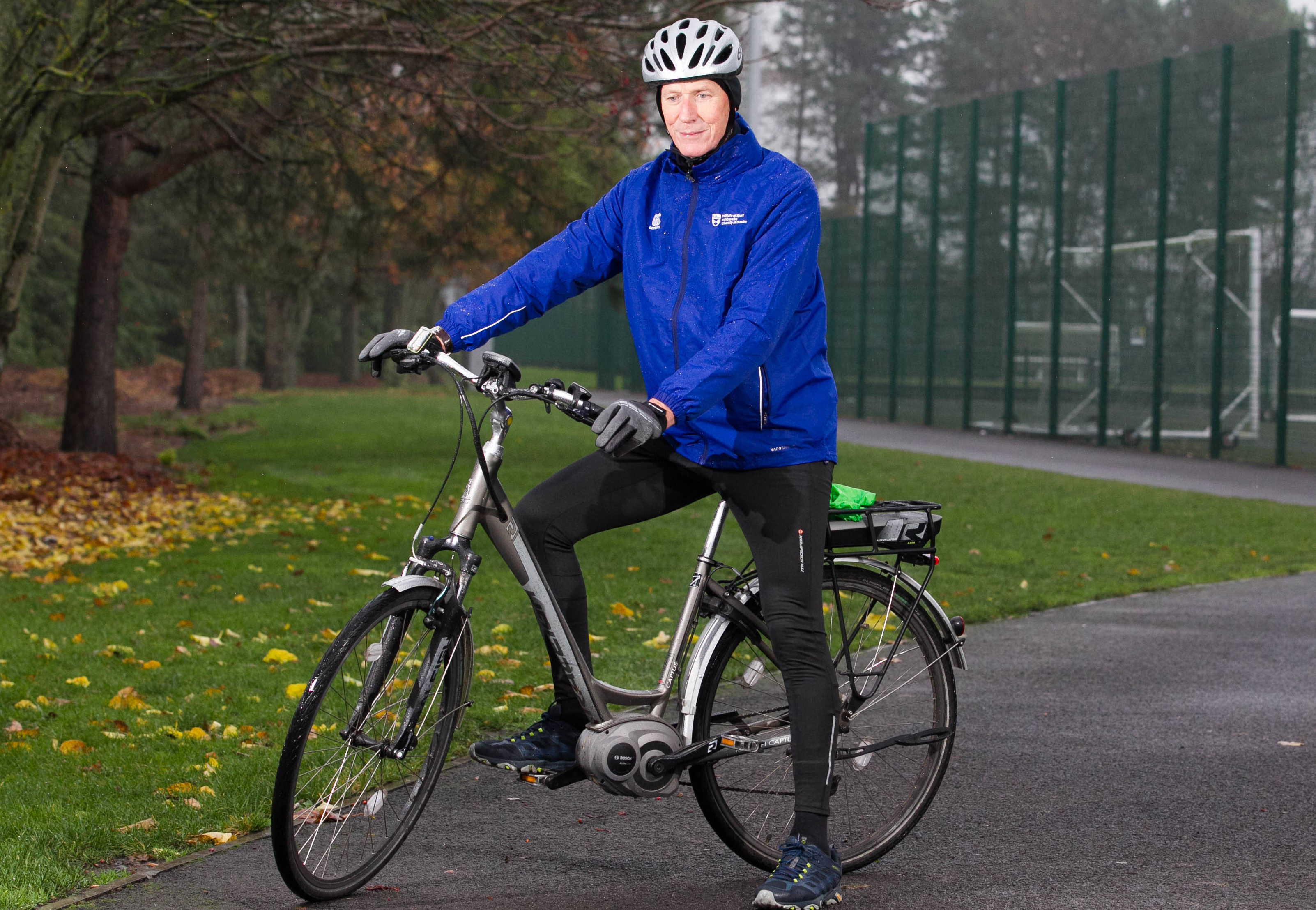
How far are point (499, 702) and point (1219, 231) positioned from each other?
51.8 feet

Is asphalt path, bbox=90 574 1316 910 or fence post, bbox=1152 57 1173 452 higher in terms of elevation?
fence post, bbox=1152 57 1173 452

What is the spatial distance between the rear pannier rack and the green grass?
188 centimetres

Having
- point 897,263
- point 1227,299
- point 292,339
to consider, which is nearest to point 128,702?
point 1227,299

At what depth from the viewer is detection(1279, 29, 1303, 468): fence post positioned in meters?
18.0

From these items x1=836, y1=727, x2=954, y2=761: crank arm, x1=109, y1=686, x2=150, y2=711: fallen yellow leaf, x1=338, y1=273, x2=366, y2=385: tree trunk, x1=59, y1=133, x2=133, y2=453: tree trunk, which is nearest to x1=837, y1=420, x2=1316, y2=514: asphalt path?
x1=59, y1=133, x2=133, y2=453: tree trunk

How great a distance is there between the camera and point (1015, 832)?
4500mm

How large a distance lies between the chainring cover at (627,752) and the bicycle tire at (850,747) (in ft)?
0.33

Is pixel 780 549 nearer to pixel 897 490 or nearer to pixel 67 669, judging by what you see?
pixel 67 669

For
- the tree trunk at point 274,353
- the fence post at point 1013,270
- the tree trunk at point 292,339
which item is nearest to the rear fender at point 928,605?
the fence post at point 1013,270

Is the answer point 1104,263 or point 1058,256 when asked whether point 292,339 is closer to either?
point 1058,256

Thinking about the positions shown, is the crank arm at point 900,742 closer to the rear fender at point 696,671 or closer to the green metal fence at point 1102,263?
the rear fender at point 696,671

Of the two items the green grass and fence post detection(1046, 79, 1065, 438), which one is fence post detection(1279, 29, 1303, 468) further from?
fence post detection(1046, 79, 1065, 438)

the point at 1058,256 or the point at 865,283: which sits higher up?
the point at 1058,256

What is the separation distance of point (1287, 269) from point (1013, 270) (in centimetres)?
→ 615
